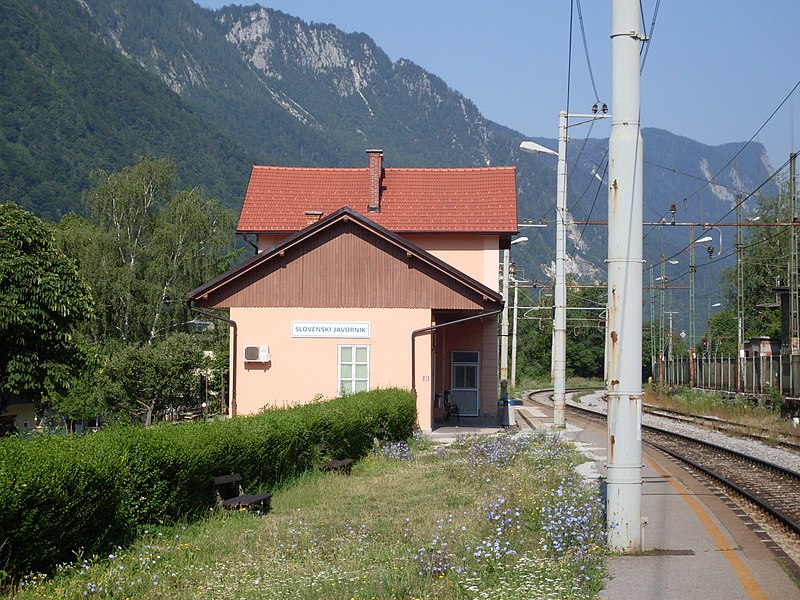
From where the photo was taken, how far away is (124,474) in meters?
9.54

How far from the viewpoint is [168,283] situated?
54.2 meters

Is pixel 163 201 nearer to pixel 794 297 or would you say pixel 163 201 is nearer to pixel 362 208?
pixel 362 208

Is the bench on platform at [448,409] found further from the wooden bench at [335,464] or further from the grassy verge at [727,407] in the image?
the wooden bench at [335,464]

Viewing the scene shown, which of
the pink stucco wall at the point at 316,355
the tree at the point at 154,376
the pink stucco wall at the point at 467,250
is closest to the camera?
the pink stucco wall at the point at 316,355

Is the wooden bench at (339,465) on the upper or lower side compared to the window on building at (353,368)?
lower

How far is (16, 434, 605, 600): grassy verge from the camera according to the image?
25.2 feet

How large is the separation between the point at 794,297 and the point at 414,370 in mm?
18566

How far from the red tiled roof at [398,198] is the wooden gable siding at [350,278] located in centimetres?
686

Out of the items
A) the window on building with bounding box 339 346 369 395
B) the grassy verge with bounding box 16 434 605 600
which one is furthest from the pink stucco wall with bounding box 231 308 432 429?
the grassy verge with bounding box 16 434 605 600

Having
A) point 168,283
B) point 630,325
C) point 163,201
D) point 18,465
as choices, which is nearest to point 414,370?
point 630,325

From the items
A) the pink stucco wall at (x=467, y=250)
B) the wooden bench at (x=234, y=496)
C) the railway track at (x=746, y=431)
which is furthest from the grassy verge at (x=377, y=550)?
the pink stucco wall at (x=467, y=250)

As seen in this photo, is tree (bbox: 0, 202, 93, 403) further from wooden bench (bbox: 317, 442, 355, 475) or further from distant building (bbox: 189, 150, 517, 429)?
wooden bench (bbox: 317, 442, 355, 475)

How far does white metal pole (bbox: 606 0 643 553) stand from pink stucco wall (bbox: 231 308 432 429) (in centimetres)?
1723

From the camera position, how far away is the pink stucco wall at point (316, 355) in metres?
27.0
